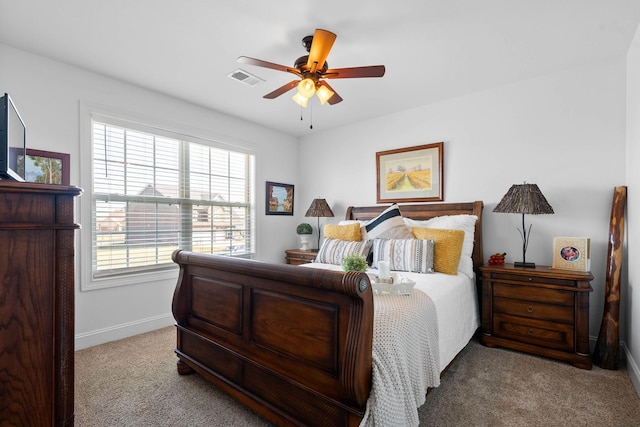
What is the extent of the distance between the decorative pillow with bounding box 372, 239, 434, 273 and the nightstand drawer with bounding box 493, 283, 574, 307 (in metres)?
0.64

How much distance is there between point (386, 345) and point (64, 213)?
1323 mm

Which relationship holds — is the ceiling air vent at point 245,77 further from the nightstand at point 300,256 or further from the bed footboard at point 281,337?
the nightstand at point 300,256

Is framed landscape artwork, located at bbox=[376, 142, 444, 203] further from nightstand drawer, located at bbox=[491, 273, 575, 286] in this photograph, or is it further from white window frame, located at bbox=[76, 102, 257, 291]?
white window frame, located at bbox=[76, 102, 257, 291]

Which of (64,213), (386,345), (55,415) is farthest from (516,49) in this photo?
(55,415)

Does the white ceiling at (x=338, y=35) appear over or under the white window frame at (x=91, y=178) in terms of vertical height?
over

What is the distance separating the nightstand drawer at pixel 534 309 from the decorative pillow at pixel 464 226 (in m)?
0.35

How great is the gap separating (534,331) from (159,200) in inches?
150

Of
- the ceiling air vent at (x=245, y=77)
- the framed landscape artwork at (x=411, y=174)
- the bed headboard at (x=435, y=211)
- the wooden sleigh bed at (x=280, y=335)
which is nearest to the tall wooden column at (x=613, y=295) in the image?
the bed headboard at (x=435, y=211)

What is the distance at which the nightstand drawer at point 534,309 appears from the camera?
2.48m

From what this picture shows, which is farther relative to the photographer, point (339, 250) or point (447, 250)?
point (339, 250)

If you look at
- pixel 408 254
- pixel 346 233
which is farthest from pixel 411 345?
pixel 346 233

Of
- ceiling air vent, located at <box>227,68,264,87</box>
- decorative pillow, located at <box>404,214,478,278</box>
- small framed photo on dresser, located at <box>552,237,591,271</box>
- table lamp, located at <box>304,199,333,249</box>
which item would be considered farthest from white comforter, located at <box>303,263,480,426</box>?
ceiling air vent, located at <box>227,68,264,87</box>

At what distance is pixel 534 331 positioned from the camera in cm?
259

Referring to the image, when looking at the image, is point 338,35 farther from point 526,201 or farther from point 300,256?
point 300,256
